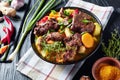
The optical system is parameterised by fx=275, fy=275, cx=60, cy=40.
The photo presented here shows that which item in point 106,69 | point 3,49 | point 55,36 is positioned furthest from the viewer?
point 3,49

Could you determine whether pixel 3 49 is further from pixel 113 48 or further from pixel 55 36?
pixel 113 48

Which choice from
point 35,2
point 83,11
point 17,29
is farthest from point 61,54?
point 35,2

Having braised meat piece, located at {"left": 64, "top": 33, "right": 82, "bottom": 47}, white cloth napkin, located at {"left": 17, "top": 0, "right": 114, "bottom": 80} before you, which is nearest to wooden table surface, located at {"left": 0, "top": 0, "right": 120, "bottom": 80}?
white cloth napkin, located at {"left": 17, "top": 0, "right": 114, "bottom": 80}

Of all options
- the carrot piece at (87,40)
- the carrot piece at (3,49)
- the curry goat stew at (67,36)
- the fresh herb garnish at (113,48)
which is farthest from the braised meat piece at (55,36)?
the carrot piece at (3,49)

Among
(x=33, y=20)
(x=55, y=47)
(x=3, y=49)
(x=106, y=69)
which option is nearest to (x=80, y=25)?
(x=55, y=47)

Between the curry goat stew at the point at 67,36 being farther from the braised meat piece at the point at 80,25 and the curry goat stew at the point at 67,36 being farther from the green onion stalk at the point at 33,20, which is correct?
the green onion stalk at the point at 33,20

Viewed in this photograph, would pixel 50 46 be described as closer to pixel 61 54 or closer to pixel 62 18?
pixel 61 54
